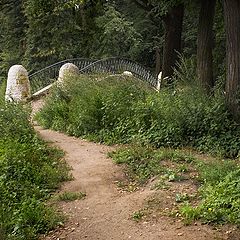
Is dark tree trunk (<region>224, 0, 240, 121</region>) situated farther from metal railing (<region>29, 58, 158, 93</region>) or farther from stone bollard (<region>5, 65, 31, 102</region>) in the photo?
metal railing (<region>29, 58, 158, 93</region>)

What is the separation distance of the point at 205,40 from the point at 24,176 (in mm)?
7214

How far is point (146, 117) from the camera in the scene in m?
10.1

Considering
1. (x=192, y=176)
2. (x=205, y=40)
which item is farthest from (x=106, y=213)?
(x=205, y=40)

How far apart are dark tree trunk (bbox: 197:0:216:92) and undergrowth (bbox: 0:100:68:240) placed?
196 inches

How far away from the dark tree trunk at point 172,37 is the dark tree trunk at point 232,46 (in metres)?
5.48

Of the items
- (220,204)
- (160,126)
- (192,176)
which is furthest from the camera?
(160,126)

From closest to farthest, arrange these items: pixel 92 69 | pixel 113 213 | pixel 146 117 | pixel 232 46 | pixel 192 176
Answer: pixel 113 213, pixel 192 176, pixel 232 46, pixel 146 117, pixel 92 69

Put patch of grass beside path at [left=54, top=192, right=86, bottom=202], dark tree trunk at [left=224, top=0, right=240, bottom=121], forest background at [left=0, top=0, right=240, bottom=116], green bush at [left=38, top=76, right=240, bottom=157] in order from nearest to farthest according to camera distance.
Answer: patch of grass beside path at [left=54, top=192, right=86, bottom=202] < green bush at [left=38, top=76, right=240, bottom=157] < dark tree trunk at [left=224, top=0, right=240, bottom=121] < forest background at [left=0, top=0, right=240, bottom=116]

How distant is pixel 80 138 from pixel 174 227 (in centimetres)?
578

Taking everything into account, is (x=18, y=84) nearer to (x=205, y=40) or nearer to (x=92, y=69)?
(x=92, y=69)

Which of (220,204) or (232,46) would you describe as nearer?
(220,204)

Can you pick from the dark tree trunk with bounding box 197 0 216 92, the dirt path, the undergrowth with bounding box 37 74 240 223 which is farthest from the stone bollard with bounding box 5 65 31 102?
the dirt path

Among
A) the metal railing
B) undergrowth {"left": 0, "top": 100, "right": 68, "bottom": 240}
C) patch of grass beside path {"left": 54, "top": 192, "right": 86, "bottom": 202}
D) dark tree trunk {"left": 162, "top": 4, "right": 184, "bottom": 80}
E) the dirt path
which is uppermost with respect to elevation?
dark tree trunk {"left": 162, "top": 4, "right": 184, "bottom": 80}

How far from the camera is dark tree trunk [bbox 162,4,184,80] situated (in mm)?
15523
